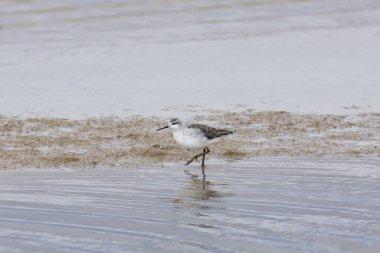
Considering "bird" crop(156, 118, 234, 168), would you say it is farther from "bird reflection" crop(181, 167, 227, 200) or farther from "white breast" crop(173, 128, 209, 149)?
"bird reflection" crop(181, 167, 227, 200)

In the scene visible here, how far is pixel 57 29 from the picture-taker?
26.4 metres

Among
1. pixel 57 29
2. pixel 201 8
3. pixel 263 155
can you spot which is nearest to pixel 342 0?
pixel 201 8

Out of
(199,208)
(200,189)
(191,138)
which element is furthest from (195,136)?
(199,208)

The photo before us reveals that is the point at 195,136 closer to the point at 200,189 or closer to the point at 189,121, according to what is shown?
the point at 200,189

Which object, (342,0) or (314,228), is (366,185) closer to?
(314,228)

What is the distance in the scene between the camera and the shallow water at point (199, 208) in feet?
31.3

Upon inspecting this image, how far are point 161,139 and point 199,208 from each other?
4107 millimetres

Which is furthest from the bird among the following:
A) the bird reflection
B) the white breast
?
the bird reflection

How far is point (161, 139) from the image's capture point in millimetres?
15195

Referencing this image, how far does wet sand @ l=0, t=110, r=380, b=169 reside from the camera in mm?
14008

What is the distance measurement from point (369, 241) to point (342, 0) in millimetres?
22797

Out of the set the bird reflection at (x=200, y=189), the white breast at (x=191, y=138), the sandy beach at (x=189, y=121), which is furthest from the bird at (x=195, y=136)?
the bird reflection at (x=200, y=189)

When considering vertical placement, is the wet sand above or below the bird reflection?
above

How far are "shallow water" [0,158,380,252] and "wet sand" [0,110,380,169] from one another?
494 mm
